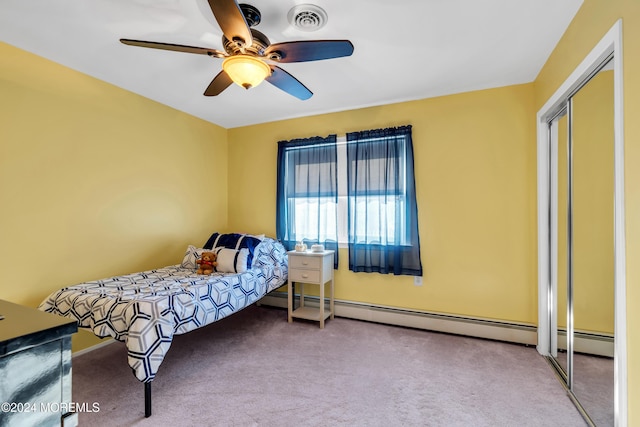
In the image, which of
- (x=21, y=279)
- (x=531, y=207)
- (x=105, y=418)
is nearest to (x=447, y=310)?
(x=531, y=207)

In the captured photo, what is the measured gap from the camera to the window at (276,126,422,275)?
10.8 feet

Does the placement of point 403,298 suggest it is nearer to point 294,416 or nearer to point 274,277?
point 274,277

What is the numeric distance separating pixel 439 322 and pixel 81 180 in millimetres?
3699

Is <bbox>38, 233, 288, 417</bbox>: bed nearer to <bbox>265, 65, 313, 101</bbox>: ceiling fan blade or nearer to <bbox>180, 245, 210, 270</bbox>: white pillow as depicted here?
<bbox>180, 245, 210, 270</bbox>: white pillow

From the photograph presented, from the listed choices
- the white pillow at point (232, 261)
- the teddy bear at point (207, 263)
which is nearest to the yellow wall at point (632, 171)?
the white pillow at point (232, 261)

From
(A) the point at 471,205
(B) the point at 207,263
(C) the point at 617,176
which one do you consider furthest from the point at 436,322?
(B) the point at 207,263

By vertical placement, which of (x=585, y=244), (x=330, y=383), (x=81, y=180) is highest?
(x=81, y=180)

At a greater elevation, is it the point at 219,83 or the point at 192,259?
the point at 219,83

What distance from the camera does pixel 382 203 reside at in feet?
11.1

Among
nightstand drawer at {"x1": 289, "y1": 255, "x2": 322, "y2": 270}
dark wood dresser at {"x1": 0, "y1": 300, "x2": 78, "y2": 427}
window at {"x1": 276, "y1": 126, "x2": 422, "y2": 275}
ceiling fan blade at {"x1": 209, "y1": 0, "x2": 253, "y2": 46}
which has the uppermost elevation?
ceiling fan blade at {"x1": 209, "y1": 0, "x2": 253, "y2": 46}

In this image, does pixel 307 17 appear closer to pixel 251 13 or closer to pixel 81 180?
pixel 251 13

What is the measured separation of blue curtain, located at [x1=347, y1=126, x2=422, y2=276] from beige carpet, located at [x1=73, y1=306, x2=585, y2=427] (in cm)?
79

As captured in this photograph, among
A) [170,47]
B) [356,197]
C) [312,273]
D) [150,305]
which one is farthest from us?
[356,197]

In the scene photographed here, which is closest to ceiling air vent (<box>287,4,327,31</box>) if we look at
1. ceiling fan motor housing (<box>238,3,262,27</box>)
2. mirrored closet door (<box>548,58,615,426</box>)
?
ceiling fan motor housing (<box>238,3,262,27</box>)
